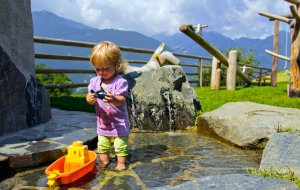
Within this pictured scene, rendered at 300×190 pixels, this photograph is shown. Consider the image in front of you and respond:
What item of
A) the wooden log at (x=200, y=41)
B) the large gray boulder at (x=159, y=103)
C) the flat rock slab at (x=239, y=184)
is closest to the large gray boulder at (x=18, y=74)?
the large gray boulder at (x=159, y=103)

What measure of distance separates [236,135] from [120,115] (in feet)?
5.69

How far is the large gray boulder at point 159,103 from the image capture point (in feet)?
17.3

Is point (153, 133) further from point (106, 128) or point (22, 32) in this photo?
point (22, 32)

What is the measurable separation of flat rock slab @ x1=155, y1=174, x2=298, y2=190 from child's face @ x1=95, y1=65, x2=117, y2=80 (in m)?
1.52

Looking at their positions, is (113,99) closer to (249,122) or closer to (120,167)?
(120,167)

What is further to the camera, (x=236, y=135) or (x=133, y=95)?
(x=133, y=95)

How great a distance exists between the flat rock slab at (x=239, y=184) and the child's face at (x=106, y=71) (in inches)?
60.0

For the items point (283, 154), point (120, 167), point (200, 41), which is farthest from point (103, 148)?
point (200, 41)

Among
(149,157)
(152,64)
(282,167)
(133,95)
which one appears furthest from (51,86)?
(282,167)

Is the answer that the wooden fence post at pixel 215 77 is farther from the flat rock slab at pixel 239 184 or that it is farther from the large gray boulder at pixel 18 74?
the flat rock slab at pixel 239 184

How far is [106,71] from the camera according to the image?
3.26 m

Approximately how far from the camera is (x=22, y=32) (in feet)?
14.6

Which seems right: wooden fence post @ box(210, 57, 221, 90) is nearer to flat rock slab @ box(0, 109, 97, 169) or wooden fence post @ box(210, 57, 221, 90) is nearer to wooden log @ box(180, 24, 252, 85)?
wooden log @ box(180, 24, 252, 85)

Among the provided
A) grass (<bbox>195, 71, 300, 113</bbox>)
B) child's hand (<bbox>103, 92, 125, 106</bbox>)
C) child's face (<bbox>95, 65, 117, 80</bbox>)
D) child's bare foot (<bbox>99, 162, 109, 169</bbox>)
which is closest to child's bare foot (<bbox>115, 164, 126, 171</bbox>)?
child's bare foot (<bbox>99, 162, 109, 169</bbox>)
